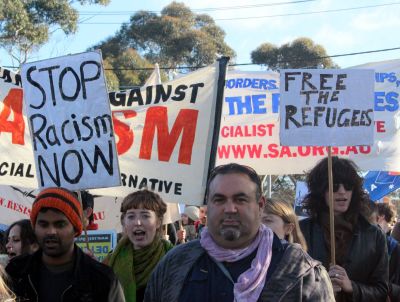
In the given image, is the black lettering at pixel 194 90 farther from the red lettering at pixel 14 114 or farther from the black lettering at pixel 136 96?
the red lettering at pixel 14 114

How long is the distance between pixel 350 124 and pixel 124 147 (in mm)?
2430

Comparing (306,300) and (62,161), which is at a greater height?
(62,161)

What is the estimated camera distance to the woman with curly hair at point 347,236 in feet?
13.2

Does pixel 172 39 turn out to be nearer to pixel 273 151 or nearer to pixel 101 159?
pixel 273 151

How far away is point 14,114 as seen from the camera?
6758 mm

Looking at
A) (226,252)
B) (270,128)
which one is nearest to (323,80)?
(226,252)

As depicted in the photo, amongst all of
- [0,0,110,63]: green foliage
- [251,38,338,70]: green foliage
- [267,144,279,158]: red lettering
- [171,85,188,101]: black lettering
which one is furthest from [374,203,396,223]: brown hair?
[251,38,338,70]: green foliage

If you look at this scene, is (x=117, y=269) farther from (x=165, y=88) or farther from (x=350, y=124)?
(x=165, y=88)

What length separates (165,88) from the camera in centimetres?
669

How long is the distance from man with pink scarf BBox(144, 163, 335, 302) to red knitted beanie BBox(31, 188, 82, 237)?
1.00 m

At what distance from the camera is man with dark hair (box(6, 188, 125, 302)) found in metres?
3.47

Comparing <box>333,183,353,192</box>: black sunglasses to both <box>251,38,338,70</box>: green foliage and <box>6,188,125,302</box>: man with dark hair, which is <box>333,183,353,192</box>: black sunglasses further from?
Answer: <box>251,38,338,70</box>: green foliage

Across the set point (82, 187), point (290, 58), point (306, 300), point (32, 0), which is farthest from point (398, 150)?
point (290, 58)

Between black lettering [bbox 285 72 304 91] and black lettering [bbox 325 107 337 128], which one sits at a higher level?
black lettering [bbox 285 72 304 91]
